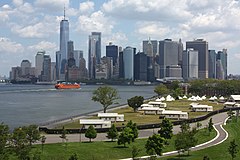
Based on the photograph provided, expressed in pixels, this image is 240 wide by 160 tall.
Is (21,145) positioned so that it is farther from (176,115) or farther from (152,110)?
(152,110)

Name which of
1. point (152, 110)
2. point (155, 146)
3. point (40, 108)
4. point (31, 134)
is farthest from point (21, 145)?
point (40, 108)

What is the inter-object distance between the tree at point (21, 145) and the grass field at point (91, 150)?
183 centimetres

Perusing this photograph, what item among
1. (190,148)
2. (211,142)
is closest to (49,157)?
(190,148)

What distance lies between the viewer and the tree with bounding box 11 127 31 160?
24525 mm

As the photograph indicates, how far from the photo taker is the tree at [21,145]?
24525 mm

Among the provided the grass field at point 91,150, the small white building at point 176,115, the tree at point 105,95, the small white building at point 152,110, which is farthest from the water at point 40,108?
the grass field at point 91,150

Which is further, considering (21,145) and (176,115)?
(176,115)

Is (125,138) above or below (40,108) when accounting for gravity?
above

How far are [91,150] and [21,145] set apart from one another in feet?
20.4

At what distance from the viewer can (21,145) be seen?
25.6 m

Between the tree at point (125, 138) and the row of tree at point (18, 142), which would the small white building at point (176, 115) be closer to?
the tree at point (125, 138)

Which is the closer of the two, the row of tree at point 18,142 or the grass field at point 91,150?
the row of tree at point 18,142

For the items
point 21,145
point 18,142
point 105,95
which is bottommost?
point 21,145

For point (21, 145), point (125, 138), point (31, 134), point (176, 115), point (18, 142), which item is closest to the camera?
point (21, 145)
